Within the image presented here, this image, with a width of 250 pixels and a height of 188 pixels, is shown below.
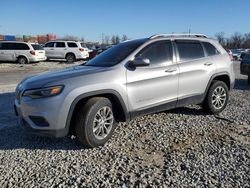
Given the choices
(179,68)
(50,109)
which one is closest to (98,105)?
(50,109)

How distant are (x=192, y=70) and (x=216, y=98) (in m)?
1.12

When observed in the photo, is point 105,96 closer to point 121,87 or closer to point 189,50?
point 121,87

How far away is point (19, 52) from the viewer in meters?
22.1

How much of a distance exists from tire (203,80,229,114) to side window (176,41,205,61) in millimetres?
766

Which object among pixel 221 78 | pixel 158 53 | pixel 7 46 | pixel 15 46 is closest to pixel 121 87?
pixel 158 53

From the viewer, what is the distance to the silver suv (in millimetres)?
4250

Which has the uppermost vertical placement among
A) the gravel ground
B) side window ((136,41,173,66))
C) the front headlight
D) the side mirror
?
side window ((136,41,173,66))

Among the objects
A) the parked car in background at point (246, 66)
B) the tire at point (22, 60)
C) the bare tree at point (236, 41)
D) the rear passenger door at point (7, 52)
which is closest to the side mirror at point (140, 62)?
the parked car in background at point (246, 66)

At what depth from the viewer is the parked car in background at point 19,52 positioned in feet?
72.0

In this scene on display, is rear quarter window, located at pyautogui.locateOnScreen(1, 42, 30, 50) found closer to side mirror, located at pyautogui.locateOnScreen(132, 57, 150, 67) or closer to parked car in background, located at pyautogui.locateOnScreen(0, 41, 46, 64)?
parked car in background, located at pyautogui.locateOnScreen(0, 41, 46, 64)

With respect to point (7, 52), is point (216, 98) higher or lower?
lower

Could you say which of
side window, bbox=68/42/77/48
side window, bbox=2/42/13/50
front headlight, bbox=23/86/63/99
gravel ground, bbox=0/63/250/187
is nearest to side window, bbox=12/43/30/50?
side window, bbox=2/42/13/50

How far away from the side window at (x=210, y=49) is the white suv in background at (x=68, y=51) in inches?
756

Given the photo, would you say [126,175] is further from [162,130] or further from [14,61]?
[14,61]
